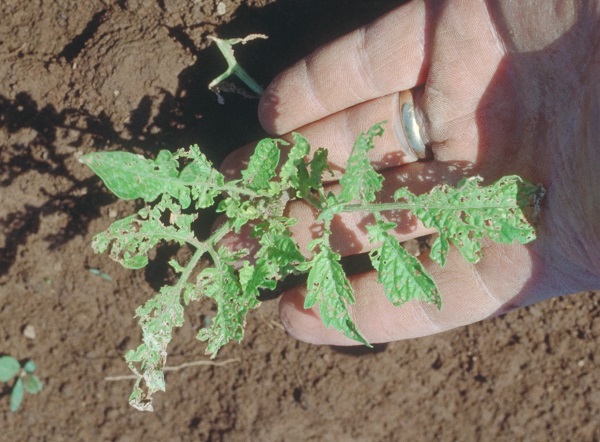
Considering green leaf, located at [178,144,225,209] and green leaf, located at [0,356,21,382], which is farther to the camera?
green leaf, located at [0,356,21,382]

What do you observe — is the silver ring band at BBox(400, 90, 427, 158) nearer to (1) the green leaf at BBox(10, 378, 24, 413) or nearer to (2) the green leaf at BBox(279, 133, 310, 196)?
(2) the green leaf at BBox(279, 133, 310, 196)

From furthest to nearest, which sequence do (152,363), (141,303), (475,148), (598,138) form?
(141,303), (475,148), (152,363), (598,138)

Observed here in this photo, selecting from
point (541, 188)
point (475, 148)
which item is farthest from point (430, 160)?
point (541, 188)

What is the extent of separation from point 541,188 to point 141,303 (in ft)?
6.26

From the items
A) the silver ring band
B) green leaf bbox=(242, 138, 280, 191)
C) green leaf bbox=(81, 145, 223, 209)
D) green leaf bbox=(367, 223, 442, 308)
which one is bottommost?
green leaf bbox=(367, 223, 442, 308)

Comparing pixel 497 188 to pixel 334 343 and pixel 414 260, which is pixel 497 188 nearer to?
pixel 414 260

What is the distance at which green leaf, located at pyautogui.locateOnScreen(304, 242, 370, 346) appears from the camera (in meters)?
2.30

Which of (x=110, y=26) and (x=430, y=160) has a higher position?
(x=110, y=26)

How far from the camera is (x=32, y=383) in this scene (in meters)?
3.27

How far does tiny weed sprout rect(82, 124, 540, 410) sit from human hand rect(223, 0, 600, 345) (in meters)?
0.21

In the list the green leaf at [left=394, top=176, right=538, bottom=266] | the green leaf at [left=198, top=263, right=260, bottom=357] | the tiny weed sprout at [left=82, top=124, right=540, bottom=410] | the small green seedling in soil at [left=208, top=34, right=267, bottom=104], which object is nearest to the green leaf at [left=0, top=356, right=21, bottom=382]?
the tiny weed sprout at [left=82, top=124, right=540, bottom=410]

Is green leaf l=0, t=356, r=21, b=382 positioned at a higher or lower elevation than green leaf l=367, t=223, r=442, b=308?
lower

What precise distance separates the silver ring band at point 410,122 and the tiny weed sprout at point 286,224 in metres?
0.41

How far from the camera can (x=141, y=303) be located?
3.15 meters
